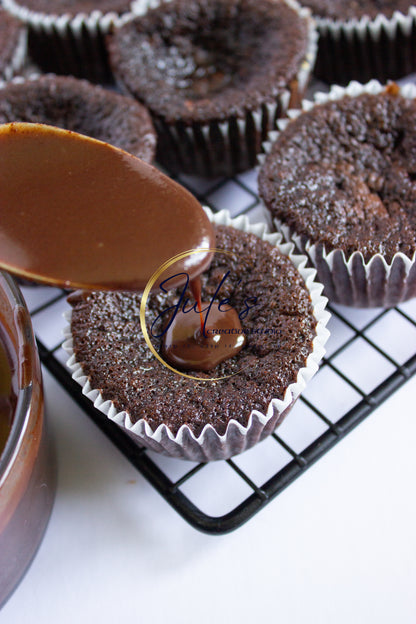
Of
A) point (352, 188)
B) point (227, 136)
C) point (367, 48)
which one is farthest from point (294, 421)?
point (367, 48)

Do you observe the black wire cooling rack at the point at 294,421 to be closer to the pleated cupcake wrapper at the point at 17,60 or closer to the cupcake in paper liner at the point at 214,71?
the cupcake in paper liner at the point at 214,71

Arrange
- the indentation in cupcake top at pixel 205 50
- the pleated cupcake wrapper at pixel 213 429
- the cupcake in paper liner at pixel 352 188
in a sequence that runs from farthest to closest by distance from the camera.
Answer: the indentation in cupcake top at pixel 205 50
the cupcake in paper liner at pixel 352 188
the pleated cupcake wrapper at pixel 213 429

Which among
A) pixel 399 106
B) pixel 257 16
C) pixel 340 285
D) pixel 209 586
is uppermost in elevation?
pixel 257 16

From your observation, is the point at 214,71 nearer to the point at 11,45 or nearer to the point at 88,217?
the point at 11,45

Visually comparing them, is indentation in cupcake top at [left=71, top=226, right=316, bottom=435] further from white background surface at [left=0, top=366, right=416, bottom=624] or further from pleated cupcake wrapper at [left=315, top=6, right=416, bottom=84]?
pleated cupcake wrapper at [left=315, top=6, right=416, bottom=84]

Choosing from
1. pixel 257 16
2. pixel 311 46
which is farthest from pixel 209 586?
pixel 257 16

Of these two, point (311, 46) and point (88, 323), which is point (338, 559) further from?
point (311, 46)

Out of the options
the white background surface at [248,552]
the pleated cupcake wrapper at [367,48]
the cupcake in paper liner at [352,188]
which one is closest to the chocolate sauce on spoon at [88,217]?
the cupcake in paper liner at [352,188]

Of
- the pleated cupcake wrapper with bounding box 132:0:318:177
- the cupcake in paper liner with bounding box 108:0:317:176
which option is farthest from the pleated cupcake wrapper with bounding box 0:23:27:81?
the pleated cupcake wrapper with bounding box 132:0:318:177
